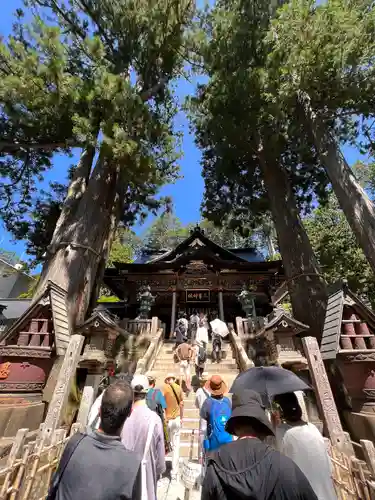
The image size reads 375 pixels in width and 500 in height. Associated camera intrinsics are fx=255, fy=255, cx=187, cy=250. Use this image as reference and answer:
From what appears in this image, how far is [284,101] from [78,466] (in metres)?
8.82

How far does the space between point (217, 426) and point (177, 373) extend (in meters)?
4.84

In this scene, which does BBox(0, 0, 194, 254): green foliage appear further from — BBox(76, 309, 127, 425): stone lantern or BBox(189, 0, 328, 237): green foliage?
BBox(76, 309, 127, 425): stone lantern

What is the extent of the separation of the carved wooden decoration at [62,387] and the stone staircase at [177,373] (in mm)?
2184

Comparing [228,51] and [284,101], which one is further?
[228,51]

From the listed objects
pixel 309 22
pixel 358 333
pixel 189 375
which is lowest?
pixel 189 375

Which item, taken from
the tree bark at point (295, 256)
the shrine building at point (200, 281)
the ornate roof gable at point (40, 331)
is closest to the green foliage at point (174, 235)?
Answer: the shrine building at point (200, 281)

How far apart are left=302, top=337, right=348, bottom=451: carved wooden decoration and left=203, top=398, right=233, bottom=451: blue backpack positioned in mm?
2265

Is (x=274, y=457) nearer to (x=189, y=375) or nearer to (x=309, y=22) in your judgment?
(x=189, y=375)

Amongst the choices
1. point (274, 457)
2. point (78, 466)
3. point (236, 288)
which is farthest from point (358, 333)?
point (236, 288)

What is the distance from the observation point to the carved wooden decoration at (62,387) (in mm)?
4273

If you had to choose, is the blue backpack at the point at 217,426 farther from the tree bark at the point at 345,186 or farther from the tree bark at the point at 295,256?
the tree bark at the point at 345,186

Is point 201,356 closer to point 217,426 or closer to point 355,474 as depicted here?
point 217,426

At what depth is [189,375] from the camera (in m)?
6.86

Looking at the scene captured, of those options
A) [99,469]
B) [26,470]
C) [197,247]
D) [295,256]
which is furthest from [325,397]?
[197,247]
